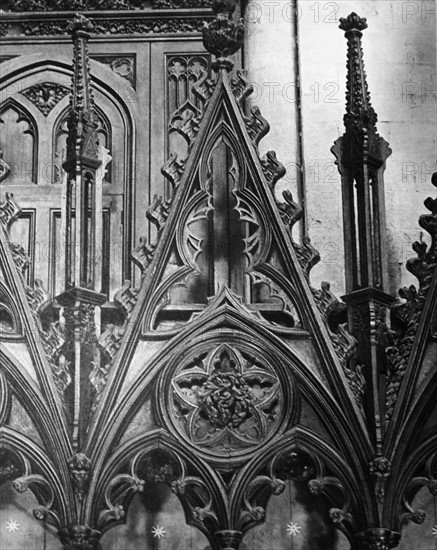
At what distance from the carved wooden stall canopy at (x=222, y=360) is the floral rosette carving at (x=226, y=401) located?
1 cm

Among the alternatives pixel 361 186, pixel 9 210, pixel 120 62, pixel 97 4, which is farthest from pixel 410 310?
pixel 97 4

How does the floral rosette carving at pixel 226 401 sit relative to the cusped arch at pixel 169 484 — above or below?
above

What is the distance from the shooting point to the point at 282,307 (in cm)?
973

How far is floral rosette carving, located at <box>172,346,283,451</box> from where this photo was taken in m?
9.42

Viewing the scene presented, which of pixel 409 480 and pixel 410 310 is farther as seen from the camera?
pixel 410 310

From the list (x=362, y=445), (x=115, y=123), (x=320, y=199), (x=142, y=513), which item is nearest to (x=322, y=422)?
(x=362, y=445)

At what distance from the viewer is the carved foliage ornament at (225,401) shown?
30.9 ft

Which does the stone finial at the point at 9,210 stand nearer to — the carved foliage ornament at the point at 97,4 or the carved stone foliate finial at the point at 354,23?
the carved foliage ornament at the point at 97,4

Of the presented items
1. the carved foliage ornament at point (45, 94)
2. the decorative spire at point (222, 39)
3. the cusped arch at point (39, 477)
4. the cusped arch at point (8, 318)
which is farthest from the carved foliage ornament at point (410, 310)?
the carved foliage ornament at point (45, 94)

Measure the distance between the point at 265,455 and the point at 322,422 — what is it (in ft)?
1.23

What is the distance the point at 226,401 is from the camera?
9.47 metres

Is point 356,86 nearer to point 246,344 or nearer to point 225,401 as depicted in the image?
point 246,344

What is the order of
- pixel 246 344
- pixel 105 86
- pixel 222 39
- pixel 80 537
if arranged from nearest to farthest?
pixel 80 537 → pixel 246 344 → pixel 222 39 → pixel 105 86

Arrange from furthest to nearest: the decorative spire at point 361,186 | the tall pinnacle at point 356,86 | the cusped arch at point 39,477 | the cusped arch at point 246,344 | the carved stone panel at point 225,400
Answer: the tall pinnacle at point 356,86
the decorative spire at point 361,186
the carved stone panel at point 225,400
the cusped arch at point 246,344
the cusped arch at point 39,477
